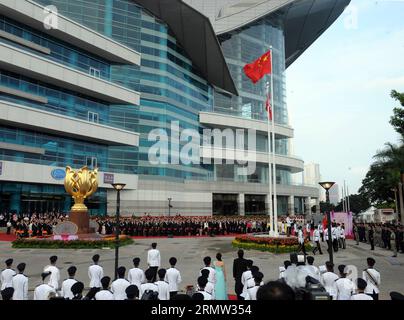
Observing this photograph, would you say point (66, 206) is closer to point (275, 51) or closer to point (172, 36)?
point (172, 36)

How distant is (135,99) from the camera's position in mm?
48500

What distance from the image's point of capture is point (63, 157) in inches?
1684

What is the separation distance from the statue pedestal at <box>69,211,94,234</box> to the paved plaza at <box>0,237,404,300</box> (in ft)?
11.4

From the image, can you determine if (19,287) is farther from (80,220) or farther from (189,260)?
(80,220)

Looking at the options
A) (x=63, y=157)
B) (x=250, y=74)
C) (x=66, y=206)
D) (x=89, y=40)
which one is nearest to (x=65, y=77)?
(x=89, y=40)

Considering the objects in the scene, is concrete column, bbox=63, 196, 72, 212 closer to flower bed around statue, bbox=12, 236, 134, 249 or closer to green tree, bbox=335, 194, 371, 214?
flower bed around statue, bbox=12, 236, 134, 249

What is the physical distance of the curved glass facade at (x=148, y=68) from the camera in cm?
4753

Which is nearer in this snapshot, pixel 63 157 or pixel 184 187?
pixel 63 157

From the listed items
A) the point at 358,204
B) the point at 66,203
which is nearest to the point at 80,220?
the point at 66,203

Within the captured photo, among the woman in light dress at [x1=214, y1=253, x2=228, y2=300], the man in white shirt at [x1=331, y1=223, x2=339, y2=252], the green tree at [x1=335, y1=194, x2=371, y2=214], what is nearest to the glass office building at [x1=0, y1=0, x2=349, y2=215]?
the man in white shirt at [x1=331, y1=223, x2=339, y2=252]

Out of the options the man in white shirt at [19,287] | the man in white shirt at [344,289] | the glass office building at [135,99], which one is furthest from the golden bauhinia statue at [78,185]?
the man in white shirt at [344,289]
